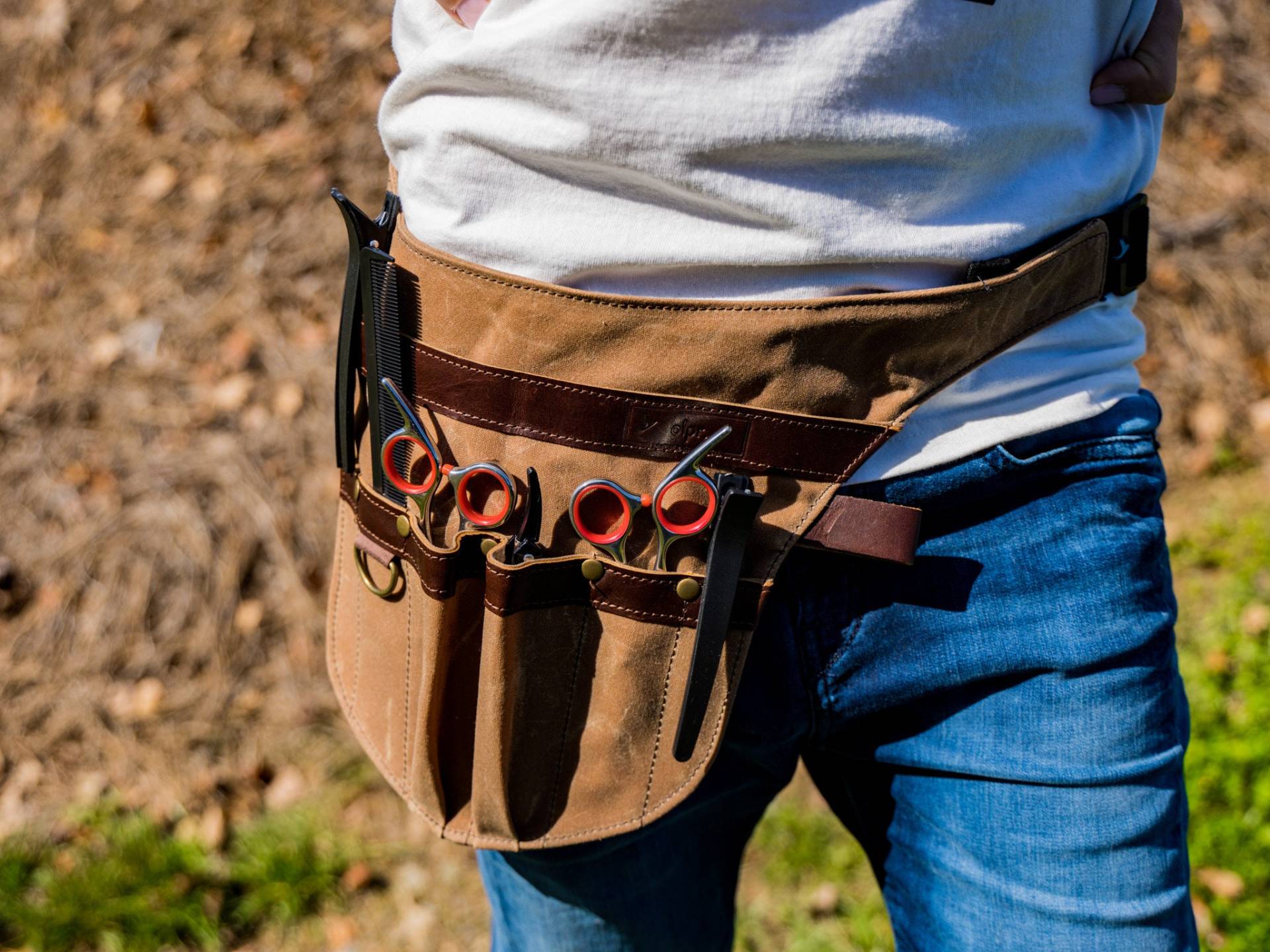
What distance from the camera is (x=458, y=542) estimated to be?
1.11 metres

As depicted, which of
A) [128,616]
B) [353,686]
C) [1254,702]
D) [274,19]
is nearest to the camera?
[353,686]

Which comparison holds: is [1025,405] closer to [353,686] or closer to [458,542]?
[458,542]

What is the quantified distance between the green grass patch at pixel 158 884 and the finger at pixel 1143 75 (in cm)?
254

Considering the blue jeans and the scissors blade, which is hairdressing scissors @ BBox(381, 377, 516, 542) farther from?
the blue jeans

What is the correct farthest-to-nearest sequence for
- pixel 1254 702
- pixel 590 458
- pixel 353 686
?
pixel 1254 702 → pixel 353 686 → pixel 590 458

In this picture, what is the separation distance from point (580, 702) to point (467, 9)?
2.41ft

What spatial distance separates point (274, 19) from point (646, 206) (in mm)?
3836

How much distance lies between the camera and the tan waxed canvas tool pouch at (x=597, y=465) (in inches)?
40.3

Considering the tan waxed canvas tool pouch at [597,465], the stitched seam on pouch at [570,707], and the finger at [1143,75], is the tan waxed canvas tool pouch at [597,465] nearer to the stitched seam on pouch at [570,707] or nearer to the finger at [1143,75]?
the stitched seam on pouch at [570,707]

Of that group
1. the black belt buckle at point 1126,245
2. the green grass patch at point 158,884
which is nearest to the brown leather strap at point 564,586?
the black belt buckle at point 1126,245

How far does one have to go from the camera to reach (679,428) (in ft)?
3.43

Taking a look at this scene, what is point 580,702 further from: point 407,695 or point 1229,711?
point 1229,711

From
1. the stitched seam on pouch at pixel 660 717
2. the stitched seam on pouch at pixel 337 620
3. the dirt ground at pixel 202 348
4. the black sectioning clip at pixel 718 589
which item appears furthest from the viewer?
the dirt ground at pixel 202 348

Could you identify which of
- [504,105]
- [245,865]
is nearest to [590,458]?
[504,105]
